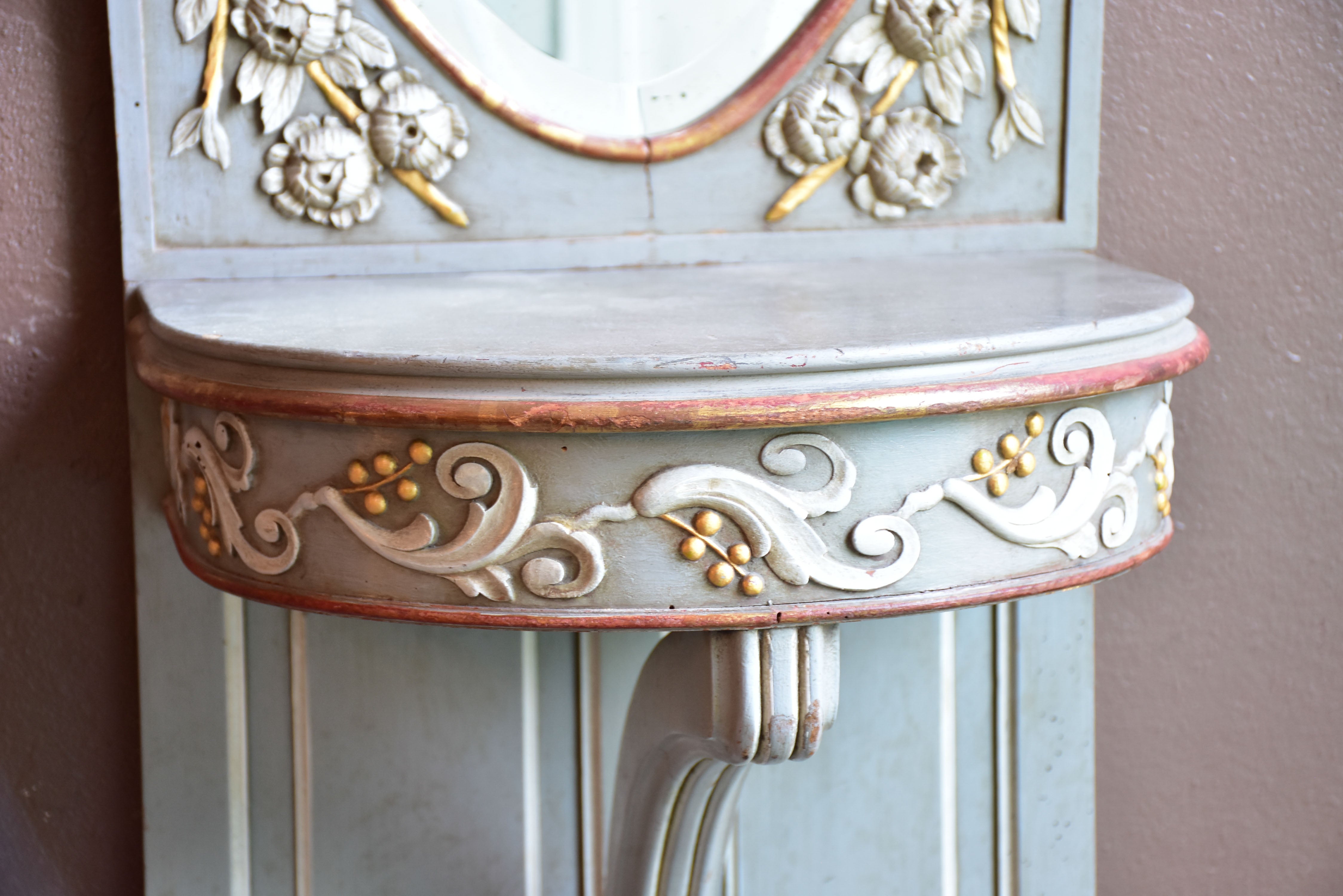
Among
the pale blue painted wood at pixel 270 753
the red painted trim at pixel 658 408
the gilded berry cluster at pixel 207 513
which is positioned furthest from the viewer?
the pale blue painted wood at pixel 270 753

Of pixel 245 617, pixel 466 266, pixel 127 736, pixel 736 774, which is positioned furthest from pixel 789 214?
pixel 127 736

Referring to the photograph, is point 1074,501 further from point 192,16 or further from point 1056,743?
point 192,16

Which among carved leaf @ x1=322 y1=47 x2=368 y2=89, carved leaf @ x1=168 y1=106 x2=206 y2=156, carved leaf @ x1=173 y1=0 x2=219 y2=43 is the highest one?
carved leaf @ x1=173 y1=0 x2=219 y2=43

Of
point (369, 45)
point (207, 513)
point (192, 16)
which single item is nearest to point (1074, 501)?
point (207, 513)

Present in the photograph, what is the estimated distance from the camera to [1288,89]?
1.28 m

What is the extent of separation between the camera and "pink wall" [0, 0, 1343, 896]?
111cm

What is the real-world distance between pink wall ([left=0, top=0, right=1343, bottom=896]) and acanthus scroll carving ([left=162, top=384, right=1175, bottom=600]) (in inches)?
16.6

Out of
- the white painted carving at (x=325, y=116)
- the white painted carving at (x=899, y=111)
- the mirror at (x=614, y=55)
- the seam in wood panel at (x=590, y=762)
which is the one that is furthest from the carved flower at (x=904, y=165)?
the seam in wood panel at (x=590, y=762)

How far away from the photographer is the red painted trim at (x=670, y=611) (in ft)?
2.50

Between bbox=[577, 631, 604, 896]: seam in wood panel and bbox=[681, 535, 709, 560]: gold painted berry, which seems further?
bbox=[577, 631, 604, 896]: seam in wood panel

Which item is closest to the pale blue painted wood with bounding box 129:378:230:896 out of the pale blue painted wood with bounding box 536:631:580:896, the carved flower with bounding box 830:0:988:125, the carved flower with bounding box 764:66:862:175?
the pale blue painted wood with bounding box 536:631:580:896

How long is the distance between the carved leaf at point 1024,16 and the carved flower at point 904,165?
12 cm

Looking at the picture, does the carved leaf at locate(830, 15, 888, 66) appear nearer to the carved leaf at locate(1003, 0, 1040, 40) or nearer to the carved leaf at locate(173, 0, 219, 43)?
the carved leaf at locate(1003, 0, 1040, 40)

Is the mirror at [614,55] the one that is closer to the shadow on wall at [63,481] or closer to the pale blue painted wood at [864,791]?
the shadow on wall at [63,481]
